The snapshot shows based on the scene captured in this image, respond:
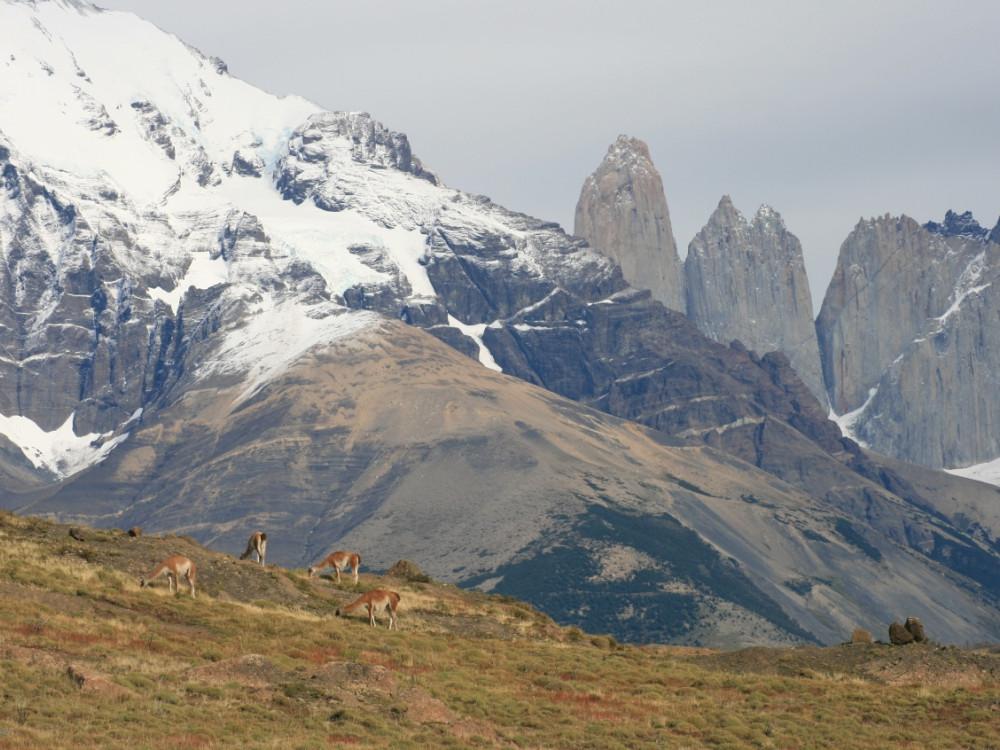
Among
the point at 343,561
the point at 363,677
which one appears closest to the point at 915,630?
the point at 343,561

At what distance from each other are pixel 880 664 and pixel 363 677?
3098cm

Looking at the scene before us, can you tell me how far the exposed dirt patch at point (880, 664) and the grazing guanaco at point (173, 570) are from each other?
28656 mm

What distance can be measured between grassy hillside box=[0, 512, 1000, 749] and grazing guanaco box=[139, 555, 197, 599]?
92cm

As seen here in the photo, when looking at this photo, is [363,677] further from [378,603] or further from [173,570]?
[173,570]

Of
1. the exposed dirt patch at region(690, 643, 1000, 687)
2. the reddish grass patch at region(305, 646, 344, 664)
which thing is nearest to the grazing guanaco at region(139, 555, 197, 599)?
the reddish grass patch at region(305, 646, 344, 664)

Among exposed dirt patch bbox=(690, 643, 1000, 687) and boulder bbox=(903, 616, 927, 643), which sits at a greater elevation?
boulder bbox=(903, 616, 927, 643)

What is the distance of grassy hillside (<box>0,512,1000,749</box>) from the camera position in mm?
56969

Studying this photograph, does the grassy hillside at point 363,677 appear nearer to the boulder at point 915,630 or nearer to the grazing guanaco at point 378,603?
the grazing guanaco at point 378,603

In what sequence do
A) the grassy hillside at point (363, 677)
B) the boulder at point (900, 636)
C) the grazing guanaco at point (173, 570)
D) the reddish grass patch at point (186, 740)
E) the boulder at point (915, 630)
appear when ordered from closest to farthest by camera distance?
the reddish grass patch at point (186, 740)
the grassy hillside at point (363, 677)
the grazing guanaco at point (173, 570)
the boulder at point (900, 636)
the boulder at point (915, 630)

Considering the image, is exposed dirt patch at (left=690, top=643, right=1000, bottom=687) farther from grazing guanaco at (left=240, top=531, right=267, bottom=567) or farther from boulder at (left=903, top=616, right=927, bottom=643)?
grazing guanaco at (left=240, top=531, right=267, bottom=567)

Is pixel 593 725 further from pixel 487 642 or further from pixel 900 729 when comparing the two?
pixel 487 642

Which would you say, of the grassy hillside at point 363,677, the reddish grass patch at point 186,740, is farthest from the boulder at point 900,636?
the reddish grass patch at point 186,740

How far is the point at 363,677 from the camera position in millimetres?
63969

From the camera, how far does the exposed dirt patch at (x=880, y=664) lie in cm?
7869
